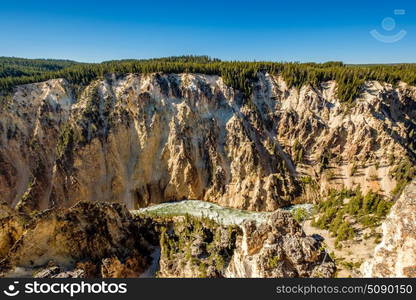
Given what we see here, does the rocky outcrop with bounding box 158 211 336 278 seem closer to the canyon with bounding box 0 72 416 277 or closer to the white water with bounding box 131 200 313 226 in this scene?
the canyon with bounding box 0 72 416 277

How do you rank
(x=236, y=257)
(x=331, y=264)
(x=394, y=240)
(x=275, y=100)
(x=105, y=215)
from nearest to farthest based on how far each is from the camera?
(x=394, y=240) < (x=331, y=264) < (x=236, y=257) < (x=105, y=215) < (x=275, y=100)

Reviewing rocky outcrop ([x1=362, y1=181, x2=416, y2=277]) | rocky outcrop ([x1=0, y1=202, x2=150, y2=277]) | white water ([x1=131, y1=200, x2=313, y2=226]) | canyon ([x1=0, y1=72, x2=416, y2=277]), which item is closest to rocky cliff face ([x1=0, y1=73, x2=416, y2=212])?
canyon ([x1=0, y1=72, x2=416, y2=277])

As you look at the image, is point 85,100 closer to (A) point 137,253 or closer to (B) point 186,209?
(B) point 186,209

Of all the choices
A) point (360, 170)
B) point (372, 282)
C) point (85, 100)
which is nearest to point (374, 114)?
point (360, 170)

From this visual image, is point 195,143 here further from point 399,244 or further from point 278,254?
point 399,244

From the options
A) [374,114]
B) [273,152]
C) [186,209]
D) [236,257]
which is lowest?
[186,209]

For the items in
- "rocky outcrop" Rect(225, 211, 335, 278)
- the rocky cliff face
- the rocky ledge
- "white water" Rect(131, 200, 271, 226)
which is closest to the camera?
"rocky outcrop" Rect(225, 211, 335, 278)

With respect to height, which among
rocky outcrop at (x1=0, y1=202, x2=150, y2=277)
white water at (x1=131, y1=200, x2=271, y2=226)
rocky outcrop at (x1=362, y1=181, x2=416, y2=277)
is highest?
rocky outcrop at (x1=362, y1=181, x2=416, y2=277)
